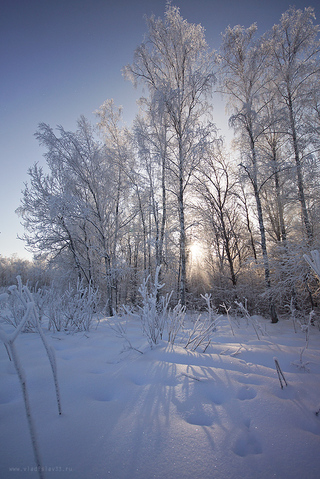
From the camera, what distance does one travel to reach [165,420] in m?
1.12

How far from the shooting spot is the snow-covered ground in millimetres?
848

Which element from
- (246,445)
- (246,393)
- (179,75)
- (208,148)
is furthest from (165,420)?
(179,75)

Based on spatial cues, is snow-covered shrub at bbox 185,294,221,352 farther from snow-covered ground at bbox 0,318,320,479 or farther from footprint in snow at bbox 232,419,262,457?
footprint in snow at bbox 232,419,262,457

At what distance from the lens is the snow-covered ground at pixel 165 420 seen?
848mm

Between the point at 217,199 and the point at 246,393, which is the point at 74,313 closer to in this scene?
the point at 246,393

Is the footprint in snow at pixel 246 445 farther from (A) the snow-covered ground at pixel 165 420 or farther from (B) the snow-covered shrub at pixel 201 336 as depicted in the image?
(B) the snow-covered shrub at pixel 201 336

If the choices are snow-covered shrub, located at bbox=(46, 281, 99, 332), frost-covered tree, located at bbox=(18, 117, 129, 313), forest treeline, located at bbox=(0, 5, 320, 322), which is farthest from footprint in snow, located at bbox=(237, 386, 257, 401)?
frost-covered tree, located at bbox=(18, 117, 129, 313)

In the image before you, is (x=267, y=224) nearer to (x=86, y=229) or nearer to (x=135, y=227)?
(x=135, y=227)

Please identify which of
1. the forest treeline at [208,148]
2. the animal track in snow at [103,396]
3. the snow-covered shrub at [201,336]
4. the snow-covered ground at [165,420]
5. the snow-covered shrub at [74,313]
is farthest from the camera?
the forest treeline at [208,148]

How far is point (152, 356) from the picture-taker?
6.81ft

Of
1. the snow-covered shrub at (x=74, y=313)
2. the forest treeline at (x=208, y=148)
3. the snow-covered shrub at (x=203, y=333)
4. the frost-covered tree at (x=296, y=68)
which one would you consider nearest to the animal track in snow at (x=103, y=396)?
the snow-covered shrub at (x=203, y=333)

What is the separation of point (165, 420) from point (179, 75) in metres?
10.7

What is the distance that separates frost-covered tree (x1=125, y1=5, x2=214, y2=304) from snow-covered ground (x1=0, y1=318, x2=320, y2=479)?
6.01 meters

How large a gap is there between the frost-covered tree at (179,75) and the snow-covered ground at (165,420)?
601 centimetres
